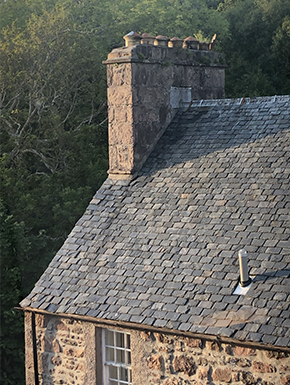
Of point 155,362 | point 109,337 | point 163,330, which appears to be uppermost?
point 163,330

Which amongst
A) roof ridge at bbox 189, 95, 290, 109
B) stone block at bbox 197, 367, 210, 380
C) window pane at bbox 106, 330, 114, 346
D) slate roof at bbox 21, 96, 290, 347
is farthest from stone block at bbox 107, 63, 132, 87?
stone block at bbox 197, 367, 210, 380

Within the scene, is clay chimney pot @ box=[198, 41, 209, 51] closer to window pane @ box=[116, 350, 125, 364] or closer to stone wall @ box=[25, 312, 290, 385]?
stone wall @ box=[25, 312, 290, 385]

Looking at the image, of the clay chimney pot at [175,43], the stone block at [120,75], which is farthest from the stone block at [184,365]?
the clay chimney pot at [175,43]

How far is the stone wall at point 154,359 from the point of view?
29.8 feet

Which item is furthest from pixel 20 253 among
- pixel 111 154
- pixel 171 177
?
pixel 171 177

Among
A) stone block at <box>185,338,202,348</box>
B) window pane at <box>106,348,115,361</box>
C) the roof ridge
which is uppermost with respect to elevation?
the roof ridge

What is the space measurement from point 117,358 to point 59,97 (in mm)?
17614

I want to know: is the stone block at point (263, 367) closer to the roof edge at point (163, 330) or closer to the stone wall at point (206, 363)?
the stone wall at point (206, 363)

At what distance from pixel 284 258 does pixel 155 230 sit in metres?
2.69

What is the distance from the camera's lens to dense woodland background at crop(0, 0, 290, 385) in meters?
19.5

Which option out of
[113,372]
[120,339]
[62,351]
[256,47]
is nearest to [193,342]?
[120,339]

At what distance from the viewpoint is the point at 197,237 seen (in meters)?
10.9

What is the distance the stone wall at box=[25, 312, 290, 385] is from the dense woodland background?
6.18m

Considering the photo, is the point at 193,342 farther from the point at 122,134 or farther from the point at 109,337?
the point at 122,134
